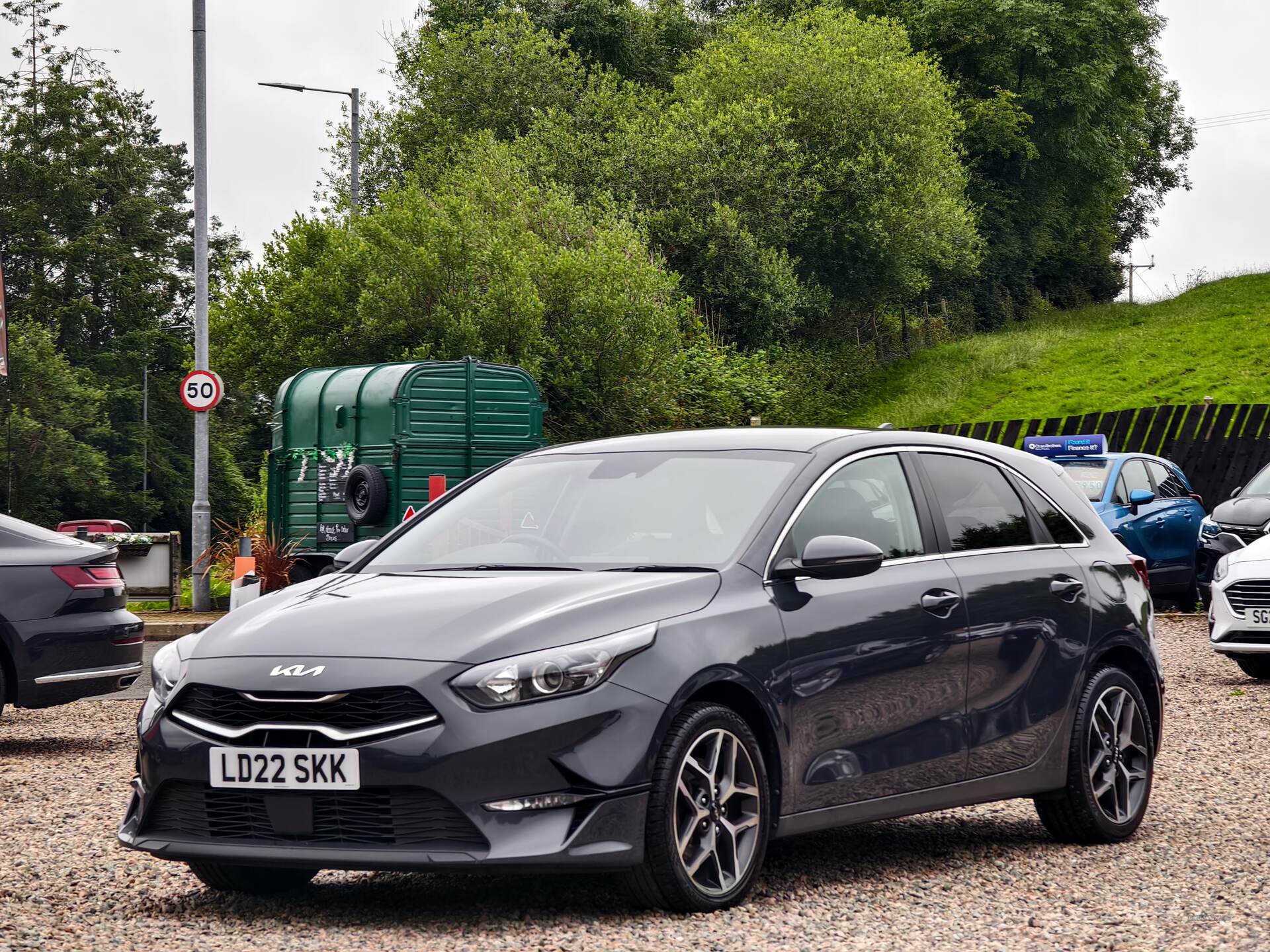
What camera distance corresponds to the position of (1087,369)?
4947cm

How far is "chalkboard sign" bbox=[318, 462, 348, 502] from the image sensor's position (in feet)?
63.6

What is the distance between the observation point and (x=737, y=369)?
38.7m

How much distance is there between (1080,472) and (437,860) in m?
16.5

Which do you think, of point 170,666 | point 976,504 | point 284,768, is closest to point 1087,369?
point 976,504

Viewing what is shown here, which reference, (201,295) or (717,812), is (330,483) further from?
(717,812)

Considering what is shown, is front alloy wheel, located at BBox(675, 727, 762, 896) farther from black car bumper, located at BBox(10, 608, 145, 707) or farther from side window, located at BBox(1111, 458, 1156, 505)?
side window, located at BBox(1111, 458, 1156, 505)

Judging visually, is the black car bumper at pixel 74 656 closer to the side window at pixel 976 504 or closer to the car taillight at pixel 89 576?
the car taillight at pixel 89 576

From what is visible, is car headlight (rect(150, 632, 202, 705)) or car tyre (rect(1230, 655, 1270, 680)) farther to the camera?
car tyre (rect(1230, 655, 1270, 680))

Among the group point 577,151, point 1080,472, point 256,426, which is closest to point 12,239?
point 256,426

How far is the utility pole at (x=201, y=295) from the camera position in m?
21.8

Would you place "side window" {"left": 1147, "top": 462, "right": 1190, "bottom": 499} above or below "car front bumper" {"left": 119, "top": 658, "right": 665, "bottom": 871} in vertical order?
below

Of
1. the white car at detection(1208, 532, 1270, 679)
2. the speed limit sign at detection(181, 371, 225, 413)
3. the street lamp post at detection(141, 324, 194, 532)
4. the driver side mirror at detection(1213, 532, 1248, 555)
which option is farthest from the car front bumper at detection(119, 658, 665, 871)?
the street lamp post at detection(141, 324, 194, 532)

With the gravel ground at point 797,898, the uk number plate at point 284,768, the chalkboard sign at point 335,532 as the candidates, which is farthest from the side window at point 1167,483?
the uk number plate at point 284,768

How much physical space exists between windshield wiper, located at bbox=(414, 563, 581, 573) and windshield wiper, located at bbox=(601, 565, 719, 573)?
0.15 m
